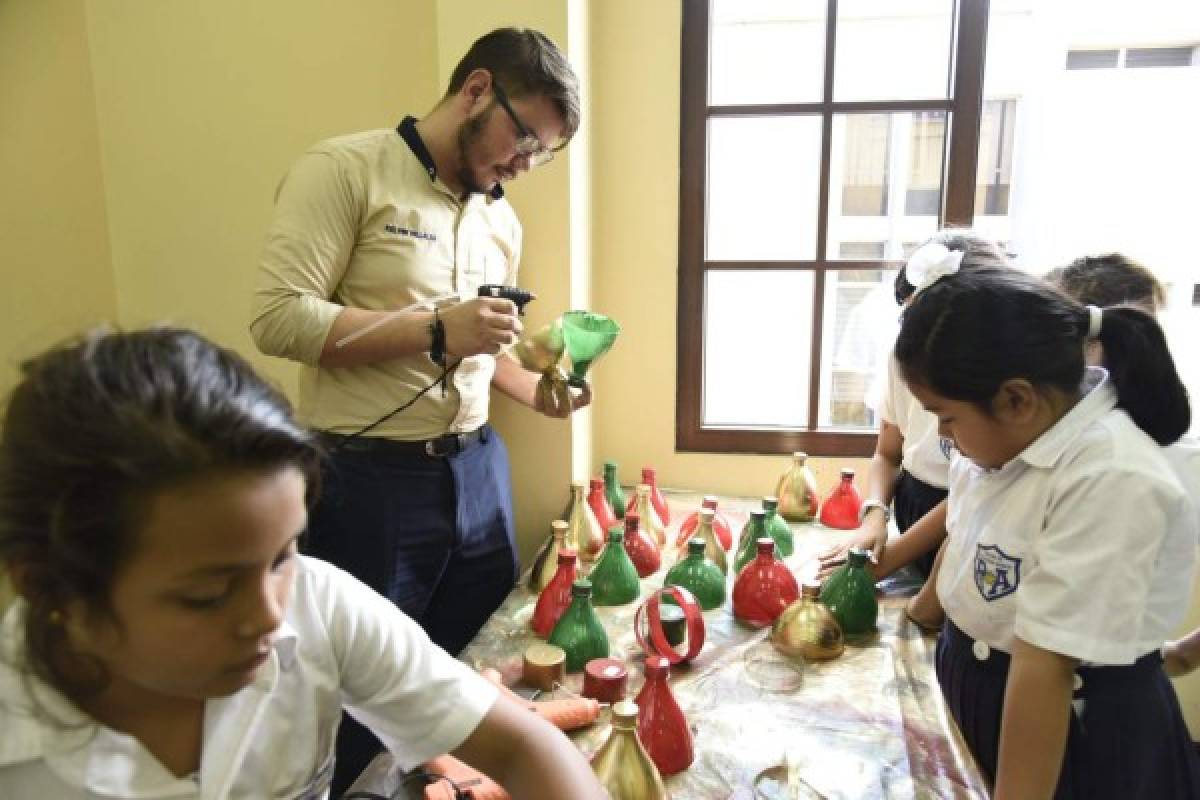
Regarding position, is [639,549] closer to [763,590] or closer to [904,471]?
[763,590]

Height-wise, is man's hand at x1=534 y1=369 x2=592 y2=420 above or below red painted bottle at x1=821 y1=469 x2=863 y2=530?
above

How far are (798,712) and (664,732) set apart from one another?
227 millimetres

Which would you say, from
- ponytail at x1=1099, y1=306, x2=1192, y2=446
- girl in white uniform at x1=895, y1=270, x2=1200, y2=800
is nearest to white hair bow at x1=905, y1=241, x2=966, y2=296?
girl in white uniform at x1=895, y1=270, x2=1200, y2=800

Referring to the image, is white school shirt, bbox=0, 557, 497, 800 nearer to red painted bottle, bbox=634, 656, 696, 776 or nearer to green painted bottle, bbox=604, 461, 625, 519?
red painted bottle, bbox=634, 656, 696, 776

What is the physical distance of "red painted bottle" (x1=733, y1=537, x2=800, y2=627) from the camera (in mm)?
1327

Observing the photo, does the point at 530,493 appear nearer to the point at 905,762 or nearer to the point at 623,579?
the point at 623,579

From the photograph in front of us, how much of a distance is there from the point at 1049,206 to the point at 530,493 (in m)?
1.56

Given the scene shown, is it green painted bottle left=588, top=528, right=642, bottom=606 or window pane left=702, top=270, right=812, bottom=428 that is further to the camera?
window pane left=702, top=270, right=812, bottom=428

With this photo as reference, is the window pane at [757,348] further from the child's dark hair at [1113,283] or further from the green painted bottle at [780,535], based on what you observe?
the child's dark hair at [1113,283]

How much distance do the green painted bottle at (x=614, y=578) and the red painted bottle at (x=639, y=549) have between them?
102 mm

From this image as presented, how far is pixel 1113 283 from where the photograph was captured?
54.4 inches

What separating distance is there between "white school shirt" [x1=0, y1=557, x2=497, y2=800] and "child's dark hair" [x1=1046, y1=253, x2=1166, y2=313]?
123 centimetres

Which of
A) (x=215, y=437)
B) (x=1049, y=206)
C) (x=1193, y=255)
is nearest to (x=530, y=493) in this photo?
(x=215, y=437)

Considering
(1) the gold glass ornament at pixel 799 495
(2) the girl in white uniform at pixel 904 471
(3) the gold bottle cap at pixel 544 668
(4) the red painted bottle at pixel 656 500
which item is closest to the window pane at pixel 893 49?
(2) the girl in white uniform at pixel 904 471
